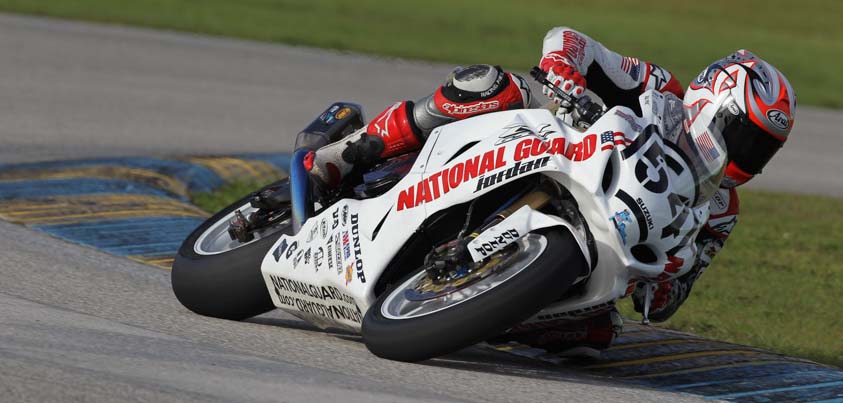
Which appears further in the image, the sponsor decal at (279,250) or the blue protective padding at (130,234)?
the blue protective padding at (130,234)

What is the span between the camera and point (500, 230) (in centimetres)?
468

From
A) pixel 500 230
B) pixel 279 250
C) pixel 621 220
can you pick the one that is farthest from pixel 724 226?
pixel 279 250

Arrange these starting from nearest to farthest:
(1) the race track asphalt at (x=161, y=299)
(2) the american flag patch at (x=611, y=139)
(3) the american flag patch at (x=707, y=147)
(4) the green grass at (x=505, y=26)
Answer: (1) the race track asphalt at (x=161, y=299) → (2) the american flag patch at (x=611, y=139) → (3) the american flag patch at (x=707, y=147) → (4) the green grass at (x=505, y=26)

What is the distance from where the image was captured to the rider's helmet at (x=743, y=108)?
4.98 m

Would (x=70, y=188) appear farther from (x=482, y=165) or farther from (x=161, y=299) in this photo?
(x=482, y=165)

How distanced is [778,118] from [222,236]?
2.48 m

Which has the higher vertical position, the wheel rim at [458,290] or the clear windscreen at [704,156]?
the clear windscreen at [704,156]

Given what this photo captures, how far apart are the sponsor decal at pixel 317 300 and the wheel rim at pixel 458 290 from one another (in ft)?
0.82

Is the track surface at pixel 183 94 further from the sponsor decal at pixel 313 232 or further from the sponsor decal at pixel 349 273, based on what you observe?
the sponsor decal at pixel 349 273

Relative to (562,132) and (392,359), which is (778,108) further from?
(392,359)

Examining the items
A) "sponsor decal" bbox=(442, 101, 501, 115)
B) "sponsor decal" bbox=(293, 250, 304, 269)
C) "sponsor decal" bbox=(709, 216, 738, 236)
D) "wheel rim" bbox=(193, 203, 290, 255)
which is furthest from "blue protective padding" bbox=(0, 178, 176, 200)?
"sponsor decal" bbox=(709, 216, 738, 236)

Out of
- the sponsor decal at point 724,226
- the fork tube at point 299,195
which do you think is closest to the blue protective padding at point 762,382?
the sponsor decal at point 724,226

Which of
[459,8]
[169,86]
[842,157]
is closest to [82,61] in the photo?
[169,86]

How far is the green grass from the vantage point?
18125 mm
